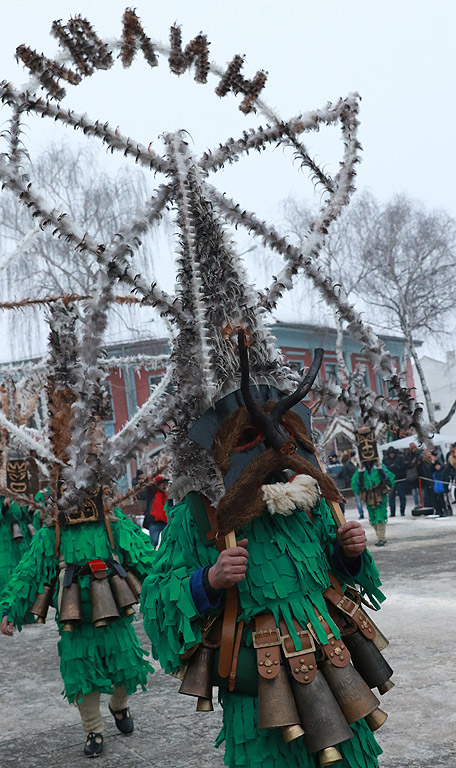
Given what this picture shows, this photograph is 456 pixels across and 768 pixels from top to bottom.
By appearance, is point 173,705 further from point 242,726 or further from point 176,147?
point 176,147

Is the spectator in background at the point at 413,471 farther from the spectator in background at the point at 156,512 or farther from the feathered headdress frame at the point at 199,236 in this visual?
the feathered headdress frame at the point at 199,236

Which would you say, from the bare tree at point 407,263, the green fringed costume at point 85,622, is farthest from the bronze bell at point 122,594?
the bare tree at point 407,263

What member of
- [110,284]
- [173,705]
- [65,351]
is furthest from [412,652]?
[110,284]

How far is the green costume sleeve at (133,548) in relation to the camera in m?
4.96

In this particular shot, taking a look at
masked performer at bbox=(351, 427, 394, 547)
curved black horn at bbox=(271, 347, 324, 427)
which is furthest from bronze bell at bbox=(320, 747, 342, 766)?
masked performer at bbox=(351, 427, 394, 547)

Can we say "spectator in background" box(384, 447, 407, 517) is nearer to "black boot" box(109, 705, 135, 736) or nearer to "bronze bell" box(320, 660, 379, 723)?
"black boot" box(109, 705, 135, 736)

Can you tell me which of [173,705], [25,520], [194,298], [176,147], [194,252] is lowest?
[173,705]

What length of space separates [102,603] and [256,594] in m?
2.15

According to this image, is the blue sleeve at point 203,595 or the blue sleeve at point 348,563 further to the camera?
the blue sleeve at point 348,563

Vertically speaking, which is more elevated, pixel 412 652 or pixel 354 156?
pixel 354 156

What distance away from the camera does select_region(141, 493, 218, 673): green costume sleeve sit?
273cm

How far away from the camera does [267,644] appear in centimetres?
265

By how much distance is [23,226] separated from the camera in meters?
24.8

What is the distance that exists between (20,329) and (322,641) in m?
24.6
